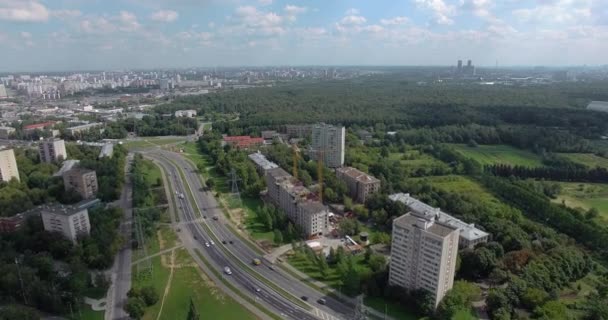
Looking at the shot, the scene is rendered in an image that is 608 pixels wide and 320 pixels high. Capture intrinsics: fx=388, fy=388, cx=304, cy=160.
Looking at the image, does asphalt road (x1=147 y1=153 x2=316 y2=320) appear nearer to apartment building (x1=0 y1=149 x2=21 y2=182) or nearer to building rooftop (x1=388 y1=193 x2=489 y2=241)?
building rooftop (x1=388 y1=193 x2=489 y2=241)

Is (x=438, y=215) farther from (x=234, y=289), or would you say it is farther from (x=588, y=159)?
(x=588, y=159)

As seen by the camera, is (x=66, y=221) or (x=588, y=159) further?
(x=588, y=159)

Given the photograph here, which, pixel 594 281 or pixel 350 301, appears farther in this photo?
pixel 594 281

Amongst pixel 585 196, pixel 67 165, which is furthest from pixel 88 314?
pixel 585 196

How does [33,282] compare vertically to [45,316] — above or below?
above

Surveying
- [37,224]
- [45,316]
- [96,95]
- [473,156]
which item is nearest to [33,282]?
[45,316]

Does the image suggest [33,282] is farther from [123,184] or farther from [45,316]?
[123,184]
